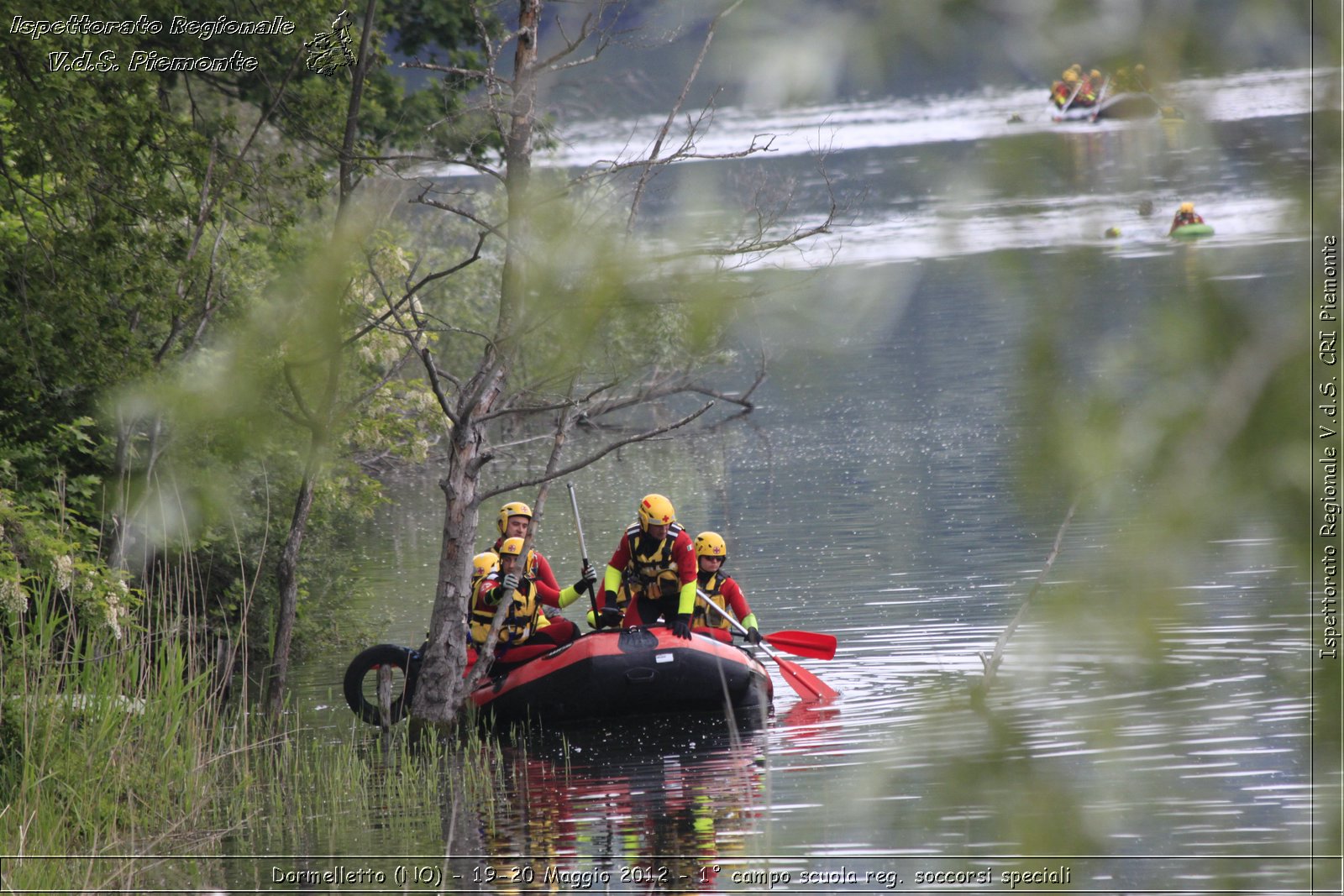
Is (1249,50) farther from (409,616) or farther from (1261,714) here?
(409,616)

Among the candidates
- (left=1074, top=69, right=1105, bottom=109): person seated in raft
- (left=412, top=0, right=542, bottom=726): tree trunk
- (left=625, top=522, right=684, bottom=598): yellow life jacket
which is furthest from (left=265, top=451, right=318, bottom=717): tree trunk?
(left=1074, top=69, right=1105, bottom=109): person seated in raft

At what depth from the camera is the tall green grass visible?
6234 mm

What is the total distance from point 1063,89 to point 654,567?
11488 mm

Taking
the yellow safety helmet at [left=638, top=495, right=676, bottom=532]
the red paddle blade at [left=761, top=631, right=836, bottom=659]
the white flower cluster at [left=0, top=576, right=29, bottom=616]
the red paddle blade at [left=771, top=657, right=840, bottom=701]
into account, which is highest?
the yellow safety helmet at [left=638, top=495, right=676, bottom=532]

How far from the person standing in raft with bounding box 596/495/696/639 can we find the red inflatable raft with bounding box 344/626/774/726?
30 cm

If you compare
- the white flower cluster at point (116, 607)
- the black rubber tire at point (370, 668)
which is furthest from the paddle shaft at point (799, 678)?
the white flower cluster at point (116, 607)

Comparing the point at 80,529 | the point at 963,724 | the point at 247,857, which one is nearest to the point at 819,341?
the point at 963,724

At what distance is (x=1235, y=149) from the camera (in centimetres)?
108

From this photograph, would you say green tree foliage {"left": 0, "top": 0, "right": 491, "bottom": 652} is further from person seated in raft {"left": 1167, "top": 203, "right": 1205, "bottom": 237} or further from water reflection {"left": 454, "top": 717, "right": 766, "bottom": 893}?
person seated in raft {"left": 1167, "top": 203, "right": 1205, "bottom": 237}

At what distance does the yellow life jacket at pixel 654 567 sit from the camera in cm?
1245

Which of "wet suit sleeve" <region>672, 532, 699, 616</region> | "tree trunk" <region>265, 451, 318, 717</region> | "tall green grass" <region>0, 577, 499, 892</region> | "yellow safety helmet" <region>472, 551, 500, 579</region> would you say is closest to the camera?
"tall green grass" <region>0, 577, 499, 892</region>

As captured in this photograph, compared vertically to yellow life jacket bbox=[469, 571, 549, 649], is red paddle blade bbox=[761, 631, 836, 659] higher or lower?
lower

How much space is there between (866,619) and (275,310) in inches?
362

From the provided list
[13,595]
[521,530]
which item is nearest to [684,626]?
[521,530]
